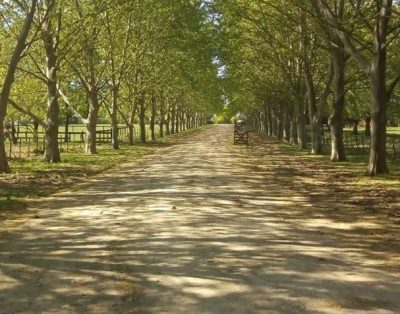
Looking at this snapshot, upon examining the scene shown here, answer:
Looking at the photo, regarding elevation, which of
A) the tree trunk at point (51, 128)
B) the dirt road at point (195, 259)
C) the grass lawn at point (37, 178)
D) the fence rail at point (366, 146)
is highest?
the tree trunk at point (51, 128)

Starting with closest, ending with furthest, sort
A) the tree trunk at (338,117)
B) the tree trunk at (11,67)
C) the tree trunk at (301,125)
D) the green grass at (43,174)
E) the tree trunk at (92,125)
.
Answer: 1. the green grass at (43,174)
2. the tree trunk at (11,67)
3. the tree trunk at (338,117)
4. the tree trunk at (92,125)
5. the tree trunk at (301,125)

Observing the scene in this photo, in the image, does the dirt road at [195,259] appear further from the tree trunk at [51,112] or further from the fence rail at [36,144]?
the fence rail at [36,144]

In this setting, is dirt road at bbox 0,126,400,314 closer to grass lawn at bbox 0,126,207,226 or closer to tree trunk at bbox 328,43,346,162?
grass lawn at bbox 0,126,207,226

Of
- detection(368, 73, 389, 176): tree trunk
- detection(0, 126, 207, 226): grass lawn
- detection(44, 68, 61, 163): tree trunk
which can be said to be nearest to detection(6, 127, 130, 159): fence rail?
detection(44, 68, 61, 163): tree trunk

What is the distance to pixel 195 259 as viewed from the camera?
7145 mm

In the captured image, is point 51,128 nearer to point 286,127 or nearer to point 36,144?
point 36,144

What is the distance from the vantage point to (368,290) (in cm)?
593

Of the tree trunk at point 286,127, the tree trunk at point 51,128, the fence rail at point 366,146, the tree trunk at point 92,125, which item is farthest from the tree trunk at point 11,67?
the tree trunk at point 286,127

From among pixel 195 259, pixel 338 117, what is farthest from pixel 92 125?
pixel 195 259

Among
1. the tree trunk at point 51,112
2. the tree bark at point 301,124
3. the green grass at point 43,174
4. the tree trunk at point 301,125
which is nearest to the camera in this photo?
the green grass at point 43,174

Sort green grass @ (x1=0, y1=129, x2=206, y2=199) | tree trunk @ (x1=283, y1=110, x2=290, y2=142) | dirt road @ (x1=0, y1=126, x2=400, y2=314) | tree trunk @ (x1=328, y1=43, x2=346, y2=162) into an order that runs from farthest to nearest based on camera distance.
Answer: tree trunk @ (x1=283, y1=110, x2=290, y2=142) → tree trunk @ (x1=328, y1=43, x2=346, y2=162) → green grass @ (x1=0, y1=129, x2=206, y2=199) → dirt road @ (x1=0, y1=126, x2=400, y2=314)

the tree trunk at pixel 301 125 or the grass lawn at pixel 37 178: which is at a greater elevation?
the tree trunk at pixel 301 125

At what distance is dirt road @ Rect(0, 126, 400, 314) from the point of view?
5.56m

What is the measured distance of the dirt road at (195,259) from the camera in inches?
219
